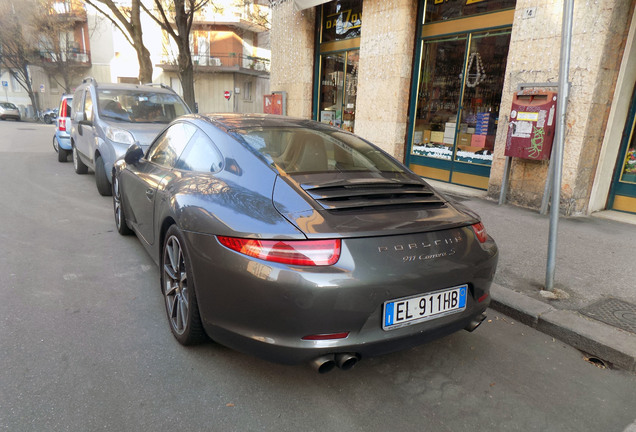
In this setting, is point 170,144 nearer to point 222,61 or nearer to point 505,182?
point 505,182

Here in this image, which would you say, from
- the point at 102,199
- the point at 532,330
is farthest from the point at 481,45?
the point at 102,199

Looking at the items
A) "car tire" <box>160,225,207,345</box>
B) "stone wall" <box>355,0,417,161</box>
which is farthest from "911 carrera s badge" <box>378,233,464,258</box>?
"stone wall" <box>355,0,417,161</box>

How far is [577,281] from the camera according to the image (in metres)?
3.92

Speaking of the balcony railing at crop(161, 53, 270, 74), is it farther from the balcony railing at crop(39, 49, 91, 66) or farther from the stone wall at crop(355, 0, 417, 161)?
the stone wall at crop(355, 0, 417, 161)

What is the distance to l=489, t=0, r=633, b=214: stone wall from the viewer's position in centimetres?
564

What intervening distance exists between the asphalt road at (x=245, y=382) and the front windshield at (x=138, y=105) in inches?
174

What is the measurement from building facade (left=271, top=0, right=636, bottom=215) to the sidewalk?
0.95m

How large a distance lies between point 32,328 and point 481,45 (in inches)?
309

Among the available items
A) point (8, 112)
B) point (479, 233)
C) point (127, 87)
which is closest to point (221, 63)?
point (8, 112)

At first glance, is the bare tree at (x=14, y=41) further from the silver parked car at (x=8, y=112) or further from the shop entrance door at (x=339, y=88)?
the shop entrance door at (x=339, y=88)

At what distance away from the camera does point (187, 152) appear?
328 centimetres

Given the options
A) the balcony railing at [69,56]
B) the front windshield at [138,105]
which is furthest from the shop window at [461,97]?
the balcony railing at [69,56]

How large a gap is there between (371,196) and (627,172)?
585 cm

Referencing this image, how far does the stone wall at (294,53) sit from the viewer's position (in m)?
11.5
